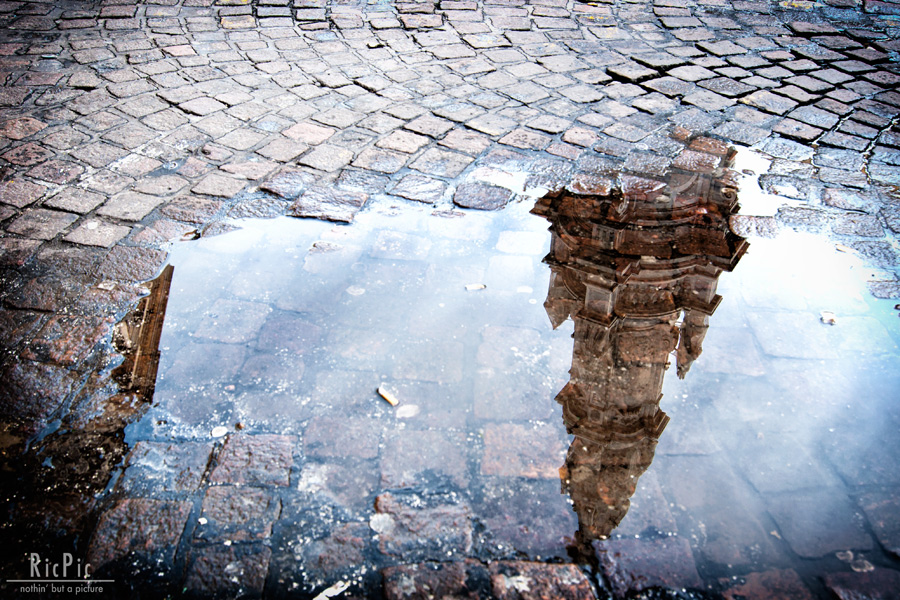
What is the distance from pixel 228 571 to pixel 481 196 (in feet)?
8.70

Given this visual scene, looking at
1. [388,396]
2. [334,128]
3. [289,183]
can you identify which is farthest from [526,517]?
[334,128]

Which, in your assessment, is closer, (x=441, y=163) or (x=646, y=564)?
(x=646, y=564)

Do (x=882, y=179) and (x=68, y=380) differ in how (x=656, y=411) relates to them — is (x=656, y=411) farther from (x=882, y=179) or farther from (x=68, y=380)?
(x=882, y=179)

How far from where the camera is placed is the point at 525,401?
8.38 feet

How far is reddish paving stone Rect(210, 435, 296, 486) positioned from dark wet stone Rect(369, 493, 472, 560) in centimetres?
40

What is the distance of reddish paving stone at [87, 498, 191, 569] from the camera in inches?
76.7

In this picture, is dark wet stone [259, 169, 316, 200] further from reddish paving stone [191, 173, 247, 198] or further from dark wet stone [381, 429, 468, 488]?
dark wet stone [381, 429, 468, 488]

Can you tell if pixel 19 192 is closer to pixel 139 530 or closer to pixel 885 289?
pixel 139 530

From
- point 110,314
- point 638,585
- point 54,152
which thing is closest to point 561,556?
point 638,585

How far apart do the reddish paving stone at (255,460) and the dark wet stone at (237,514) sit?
45mm

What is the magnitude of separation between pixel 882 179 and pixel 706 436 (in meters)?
2.84

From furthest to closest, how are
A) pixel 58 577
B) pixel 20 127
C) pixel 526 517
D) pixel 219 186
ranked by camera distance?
1. pixel 20 127
2. pixel 219 186
3. pixel 526 517
4. pixel 58 577

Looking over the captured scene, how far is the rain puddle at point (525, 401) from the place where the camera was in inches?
81.0

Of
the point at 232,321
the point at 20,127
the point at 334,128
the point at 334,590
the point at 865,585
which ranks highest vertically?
the point at 20,127
